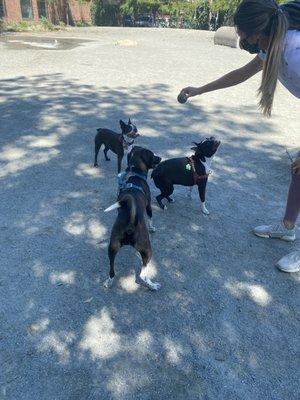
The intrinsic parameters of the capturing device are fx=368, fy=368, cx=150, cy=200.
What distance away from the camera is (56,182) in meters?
5.33

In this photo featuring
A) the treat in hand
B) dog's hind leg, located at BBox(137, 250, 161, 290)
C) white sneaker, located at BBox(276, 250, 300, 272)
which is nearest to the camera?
dog's hind leg, located at BBox(137, 250, 161, 290)

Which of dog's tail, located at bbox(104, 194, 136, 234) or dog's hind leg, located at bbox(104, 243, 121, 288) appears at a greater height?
dog's tail, located at bbox(104, 194, 136, 234)

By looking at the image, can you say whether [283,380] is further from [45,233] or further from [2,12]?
[2,12]

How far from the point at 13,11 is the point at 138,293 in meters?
33.7

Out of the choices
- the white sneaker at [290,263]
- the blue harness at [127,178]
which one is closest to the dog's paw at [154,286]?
the blue harness at [127,178]

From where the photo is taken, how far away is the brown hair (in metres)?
2.64

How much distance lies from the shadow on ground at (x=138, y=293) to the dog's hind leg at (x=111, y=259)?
0.33ft

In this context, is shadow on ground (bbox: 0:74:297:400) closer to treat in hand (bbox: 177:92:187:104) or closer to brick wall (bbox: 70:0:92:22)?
treat in hand (bbox: 177:92:187:104)

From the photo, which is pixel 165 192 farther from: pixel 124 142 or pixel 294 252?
pixel 294 252

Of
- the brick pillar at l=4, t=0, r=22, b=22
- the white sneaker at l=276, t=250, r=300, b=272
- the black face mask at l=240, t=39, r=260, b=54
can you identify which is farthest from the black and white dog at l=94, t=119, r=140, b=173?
the brick pillar at l=4, t=0, r=22, b=22

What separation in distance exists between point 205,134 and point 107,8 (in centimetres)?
3762

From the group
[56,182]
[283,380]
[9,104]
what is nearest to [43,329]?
[283,380]

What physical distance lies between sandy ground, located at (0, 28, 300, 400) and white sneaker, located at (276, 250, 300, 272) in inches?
3.0

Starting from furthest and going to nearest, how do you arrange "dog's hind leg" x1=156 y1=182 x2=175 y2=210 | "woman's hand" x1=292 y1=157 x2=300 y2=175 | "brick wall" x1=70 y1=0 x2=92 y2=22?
"brick wall" x1=70 y1=0 x2=92 y2=22, "dog's hind leg" x1=156 y1=182 x2=175 y2=210, "woman's hand" x1=292 y1=157 x2=300 y2=175
